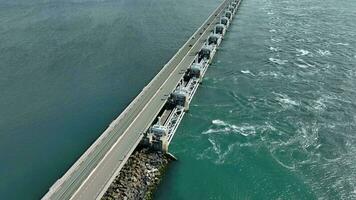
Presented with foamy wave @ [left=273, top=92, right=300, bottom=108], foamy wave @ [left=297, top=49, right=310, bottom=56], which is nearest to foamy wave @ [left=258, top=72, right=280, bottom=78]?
foamy wave @ [left=273, top=92, right=300, bottom=108]

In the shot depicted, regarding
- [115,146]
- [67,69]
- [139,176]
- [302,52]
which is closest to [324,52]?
[302,52]

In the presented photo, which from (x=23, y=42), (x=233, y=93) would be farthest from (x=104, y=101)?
(x=23, y=42)

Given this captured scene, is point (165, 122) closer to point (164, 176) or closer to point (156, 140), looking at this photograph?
point (156, 140)

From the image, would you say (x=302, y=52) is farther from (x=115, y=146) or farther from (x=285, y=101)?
(x=115, y=146)

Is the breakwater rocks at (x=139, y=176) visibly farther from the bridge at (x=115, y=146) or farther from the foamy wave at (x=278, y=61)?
the foamy wave at (x=278, y=61)

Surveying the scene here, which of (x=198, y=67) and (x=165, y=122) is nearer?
(x=165, y=122)

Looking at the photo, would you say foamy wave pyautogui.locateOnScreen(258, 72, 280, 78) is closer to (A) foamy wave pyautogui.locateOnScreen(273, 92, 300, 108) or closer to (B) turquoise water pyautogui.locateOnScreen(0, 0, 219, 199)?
(A) foamy wave pyautogui.locateOnScreen(273, 92, 300, 108)
